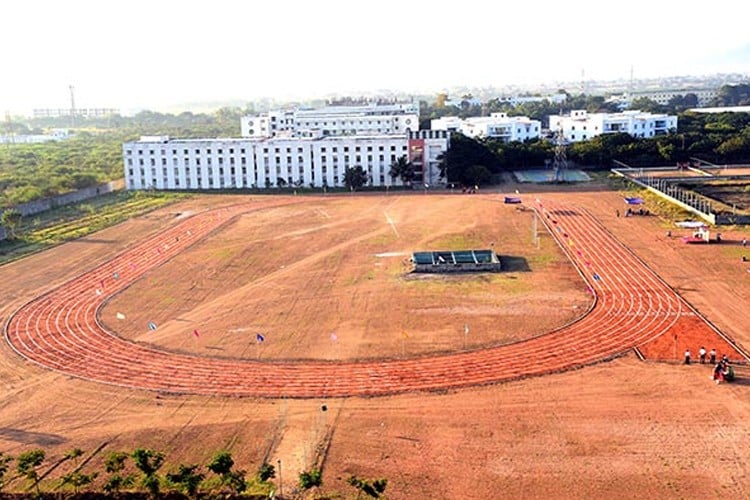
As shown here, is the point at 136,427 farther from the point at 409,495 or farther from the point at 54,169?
the point at 54,169

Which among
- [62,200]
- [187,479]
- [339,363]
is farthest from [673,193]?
[62,200]

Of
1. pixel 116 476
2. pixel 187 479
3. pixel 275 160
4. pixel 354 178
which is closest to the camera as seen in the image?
pixel 187 479

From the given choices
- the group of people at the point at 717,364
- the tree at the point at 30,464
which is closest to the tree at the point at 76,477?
the tree at the point at 30,464

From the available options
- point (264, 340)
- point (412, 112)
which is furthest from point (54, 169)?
point (264, 340)

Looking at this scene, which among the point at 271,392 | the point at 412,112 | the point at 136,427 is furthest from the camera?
the point at 412,112

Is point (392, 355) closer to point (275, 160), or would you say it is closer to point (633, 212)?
point (633, 212)

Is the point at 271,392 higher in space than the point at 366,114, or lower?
lower

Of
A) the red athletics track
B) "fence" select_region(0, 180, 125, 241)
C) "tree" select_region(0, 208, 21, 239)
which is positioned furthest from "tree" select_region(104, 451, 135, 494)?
"tree" select_region(0, 208, 21, 239)
